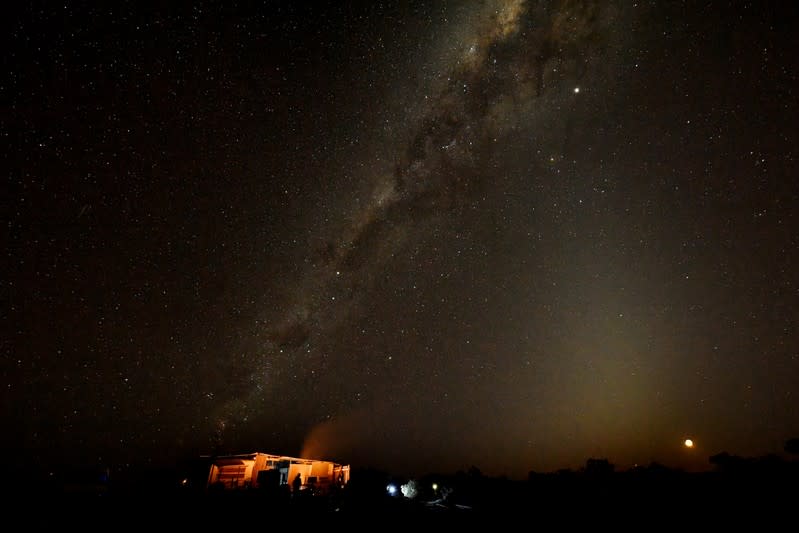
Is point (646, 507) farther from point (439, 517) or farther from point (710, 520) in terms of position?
point (439, 517)

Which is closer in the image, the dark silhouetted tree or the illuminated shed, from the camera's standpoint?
the dark silhouetted tree

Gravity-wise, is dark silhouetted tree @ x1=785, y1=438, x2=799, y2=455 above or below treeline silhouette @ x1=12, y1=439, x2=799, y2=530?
above

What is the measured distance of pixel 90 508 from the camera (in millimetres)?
7824

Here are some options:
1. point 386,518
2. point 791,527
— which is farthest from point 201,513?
point 791,527

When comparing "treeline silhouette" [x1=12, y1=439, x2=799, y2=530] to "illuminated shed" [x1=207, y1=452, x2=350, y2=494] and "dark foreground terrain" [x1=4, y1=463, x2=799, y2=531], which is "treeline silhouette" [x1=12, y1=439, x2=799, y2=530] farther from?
"illuminated shed" [x1=207, y1=452, x2=350, y2=494]

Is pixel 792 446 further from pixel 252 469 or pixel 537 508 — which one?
pixel 252 469

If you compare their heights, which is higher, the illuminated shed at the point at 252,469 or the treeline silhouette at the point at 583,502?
the illuminated shed at the point at 252,469

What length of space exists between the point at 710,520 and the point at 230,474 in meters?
22.0

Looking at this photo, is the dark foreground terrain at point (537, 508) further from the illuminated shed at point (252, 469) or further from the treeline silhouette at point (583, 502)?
the illuminated shed at point (252, 469)

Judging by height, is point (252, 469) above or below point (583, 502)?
above

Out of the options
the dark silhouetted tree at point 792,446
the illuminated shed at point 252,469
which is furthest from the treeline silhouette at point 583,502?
the illuminated shed at point 252,469

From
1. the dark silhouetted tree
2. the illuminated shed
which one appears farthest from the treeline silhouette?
the illuminated shed

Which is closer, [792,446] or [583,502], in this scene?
[792,446]

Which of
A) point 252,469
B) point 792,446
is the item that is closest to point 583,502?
point 792,446
